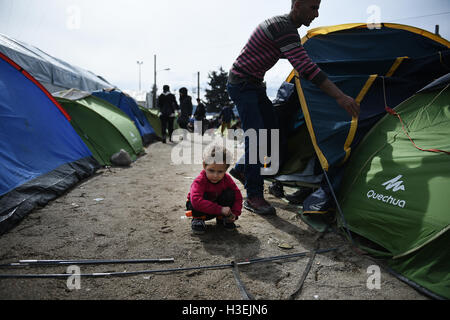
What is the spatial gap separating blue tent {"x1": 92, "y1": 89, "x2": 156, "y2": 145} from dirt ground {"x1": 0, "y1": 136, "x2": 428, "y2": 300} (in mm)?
5114

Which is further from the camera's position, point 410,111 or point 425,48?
point 425,48

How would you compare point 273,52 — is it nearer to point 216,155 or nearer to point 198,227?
point 216,155

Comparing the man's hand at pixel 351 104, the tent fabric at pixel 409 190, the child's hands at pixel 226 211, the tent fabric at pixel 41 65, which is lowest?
the child's hands at pixel 226 211

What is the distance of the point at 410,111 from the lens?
217 cm

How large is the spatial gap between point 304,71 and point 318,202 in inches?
43.4

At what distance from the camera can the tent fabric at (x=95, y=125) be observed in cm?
444

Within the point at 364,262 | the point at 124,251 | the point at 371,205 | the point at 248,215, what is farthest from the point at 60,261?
the point at 371,205

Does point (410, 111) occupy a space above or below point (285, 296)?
above

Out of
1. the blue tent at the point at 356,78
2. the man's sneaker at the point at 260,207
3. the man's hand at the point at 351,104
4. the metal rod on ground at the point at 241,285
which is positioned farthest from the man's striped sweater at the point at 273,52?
the metal rod on ground at the point at 241,285

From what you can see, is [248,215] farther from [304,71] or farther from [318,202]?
[304,71]

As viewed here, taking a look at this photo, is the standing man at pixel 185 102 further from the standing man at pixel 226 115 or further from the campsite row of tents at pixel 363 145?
the campsite row of tents at pixel 363 145

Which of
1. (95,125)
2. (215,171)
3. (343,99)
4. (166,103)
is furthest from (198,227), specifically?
(166,103)

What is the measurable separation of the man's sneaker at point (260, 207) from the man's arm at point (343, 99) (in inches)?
43.5

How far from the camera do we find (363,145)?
7.62 feet
